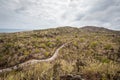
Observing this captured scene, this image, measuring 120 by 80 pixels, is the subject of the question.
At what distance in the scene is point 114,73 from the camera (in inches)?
168

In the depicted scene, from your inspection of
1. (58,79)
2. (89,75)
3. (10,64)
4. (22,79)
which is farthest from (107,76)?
(10,64)

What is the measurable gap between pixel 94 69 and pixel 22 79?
3.11 m

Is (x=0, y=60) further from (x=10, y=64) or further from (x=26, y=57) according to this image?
(x=26, y=57)

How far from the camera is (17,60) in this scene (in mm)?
16312

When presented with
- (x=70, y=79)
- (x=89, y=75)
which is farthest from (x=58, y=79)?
(x=89, y=75)

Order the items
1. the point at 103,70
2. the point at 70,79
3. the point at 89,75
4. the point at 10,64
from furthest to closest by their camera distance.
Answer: the point at 10,64, the point at 103,70, the point at 89,75, the point at 70,79

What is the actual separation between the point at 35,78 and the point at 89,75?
2215mm

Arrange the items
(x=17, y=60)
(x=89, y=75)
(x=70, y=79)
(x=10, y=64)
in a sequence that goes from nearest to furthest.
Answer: (x=70, y=79)
(x=89, y=75)
(x=10, y=64)
(x=17, y=60)

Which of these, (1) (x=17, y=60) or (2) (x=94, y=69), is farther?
(1) (x=17, y=60)

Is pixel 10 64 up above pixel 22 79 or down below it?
below

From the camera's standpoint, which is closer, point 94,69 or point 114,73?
point 114,73

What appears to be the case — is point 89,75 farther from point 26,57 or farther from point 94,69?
point 26,57

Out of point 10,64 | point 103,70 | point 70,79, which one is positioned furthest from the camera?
point 10,64

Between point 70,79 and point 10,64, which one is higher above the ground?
point 70,79
